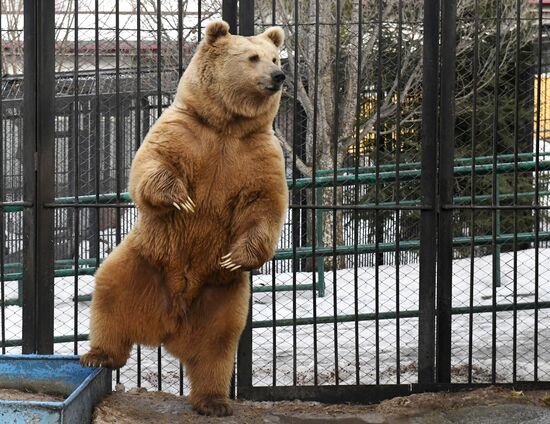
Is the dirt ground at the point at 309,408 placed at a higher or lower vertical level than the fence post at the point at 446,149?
lower

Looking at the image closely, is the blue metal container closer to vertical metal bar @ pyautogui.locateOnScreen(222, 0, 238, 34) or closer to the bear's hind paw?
the bear's hind paw

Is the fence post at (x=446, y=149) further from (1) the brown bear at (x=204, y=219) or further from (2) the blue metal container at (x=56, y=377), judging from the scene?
(2) the blue metal container at (x=56, y=377)

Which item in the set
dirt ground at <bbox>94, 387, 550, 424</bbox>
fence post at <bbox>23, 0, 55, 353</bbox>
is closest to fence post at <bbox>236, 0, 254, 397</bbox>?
dirt ground at <bbox>94, 387, 550, 424</bbox>

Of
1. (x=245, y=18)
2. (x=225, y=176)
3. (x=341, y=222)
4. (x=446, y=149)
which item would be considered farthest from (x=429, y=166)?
(x=341, y=222)

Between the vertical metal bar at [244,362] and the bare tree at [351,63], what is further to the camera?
the bare tree at [351,63]

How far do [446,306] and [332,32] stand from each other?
5723mm

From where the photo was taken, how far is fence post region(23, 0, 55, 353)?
219 inches

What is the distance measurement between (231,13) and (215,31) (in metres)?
1.23

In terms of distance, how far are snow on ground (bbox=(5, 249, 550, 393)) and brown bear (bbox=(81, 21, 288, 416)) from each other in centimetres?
102

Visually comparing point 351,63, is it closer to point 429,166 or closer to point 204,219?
point 429,166

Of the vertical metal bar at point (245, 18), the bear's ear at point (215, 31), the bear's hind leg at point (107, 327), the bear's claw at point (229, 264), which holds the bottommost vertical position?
the bear's hind leg at point (107, 327)

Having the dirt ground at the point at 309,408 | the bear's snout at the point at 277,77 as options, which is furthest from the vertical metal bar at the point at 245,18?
the dirt ground at the point at 309,408

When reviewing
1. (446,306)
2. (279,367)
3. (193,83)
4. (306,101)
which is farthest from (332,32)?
(193,83)

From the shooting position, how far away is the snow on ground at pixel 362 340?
6.81 metres
